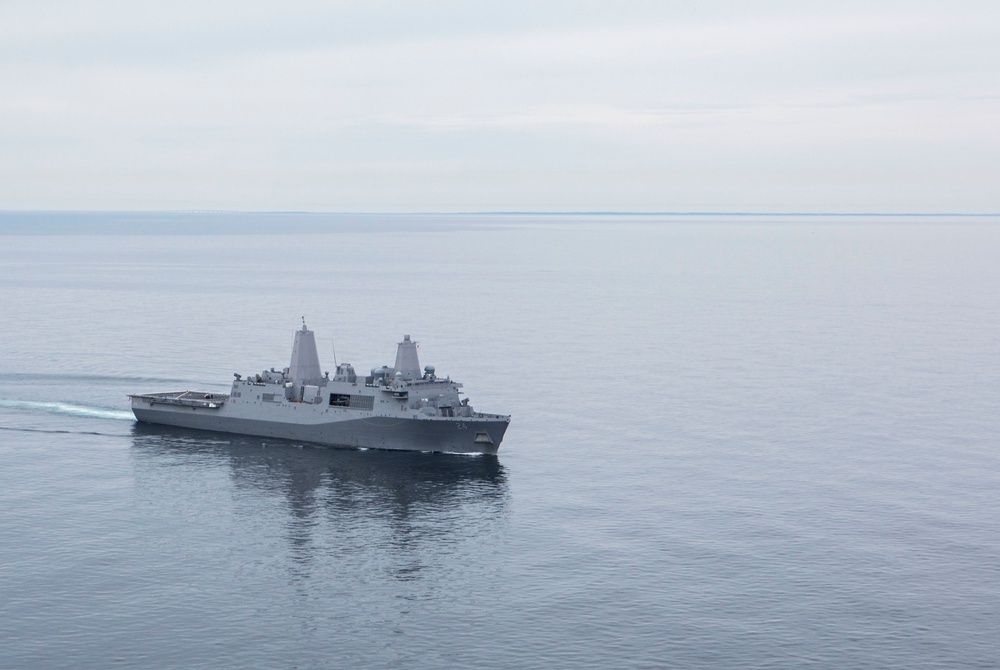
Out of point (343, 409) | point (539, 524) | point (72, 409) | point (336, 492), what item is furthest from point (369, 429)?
point (72, 409)

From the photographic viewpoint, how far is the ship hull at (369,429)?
294 ft

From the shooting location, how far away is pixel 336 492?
79.1 metres

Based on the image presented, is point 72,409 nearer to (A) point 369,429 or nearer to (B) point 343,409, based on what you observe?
(B) point 343,409

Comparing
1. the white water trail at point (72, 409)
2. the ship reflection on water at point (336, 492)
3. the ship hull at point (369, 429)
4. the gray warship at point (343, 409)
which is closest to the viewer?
the ship reflection on water at point (336, 492)

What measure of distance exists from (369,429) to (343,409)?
125 inches

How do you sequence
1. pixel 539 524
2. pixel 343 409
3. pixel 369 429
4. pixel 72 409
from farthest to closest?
pixel 72 409 < pixel 343 409 < pixel 369 429 < pixel 539 524

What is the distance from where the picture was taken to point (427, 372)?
97.3 m

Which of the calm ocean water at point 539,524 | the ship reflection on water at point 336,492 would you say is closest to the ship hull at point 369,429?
the ship reflection on water at point 336,492

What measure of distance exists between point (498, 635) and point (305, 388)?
1938 inches

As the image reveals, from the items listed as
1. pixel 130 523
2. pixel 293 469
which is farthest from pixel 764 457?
pixel 130 523

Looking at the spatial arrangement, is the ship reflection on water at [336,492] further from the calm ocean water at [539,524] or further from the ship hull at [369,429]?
the ship hull at [369,429]

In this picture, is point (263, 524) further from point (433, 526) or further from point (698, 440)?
point (698, 440)

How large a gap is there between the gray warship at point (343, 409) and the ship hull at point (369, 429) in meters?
0.08

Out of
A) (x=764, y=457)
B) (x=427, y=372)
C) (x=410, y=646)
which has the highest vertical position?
(x=427, y=372)
